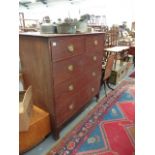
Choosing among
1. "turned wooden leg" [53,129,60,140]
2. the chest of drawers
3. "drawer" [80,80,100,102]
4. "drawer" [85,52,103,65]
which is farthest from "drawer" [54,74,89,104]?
"turned wooden leg" [53,129,60,140]

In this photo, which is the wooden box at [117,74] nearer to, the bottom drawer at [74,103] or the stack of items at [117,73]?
the stack of items at [117,73]

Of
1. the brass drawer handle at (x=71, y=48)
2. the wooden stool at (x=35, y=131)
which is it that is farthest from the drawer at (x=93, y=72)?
the wooden stool at (x=35, y=131)

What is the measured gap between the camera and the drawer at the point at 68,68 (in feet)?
5.17

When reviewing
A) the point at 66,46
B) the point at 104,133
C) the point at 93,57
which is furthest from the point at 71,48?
the point at 104,133

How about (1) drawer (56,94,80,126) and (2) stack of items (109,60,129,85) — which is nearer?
(1) drawer (56,94,80,126)

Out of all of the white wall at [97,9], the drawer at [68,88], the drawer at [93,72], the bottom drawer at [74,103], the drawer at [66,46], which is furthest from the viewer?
the white wall at [97,9]

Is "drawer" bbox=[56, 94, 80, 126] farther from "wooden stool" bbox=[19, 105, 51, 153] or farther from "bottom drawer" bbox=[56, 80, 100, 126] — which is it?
"wooden stool" bbox=[19, 105, 51, 153]

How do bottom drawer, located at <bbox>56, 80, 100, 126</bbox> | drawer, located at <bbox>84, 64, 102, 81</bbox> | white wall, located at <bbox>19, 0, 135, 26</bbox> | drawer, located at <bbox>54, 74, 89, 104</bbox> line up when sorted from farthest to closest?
white wall, located at <bbox>19, 0, 135, 26</bbox>, drawer, located at <bbox>84, 64, 102, 81</bbox>, bottom drawer, located at <bbox>56, 80, 100, 126</bbox>, drawer, located at <bbox>54, 74, 89, 104</bbox>

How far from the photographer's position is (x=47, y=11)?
13047 mm

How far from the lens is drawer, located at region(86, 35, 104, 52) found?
2.01 metres

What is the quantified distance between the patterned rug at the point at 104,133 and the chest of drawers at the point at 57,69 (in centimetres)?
21

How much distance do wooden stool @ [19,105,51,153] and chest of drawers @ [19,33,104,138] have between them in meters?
0.07
